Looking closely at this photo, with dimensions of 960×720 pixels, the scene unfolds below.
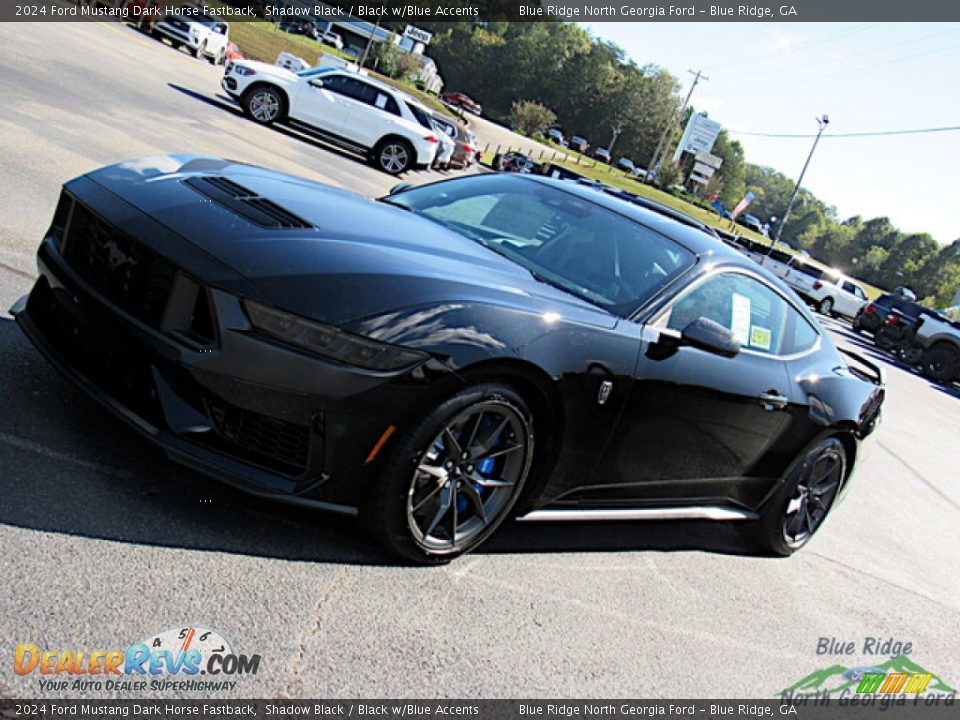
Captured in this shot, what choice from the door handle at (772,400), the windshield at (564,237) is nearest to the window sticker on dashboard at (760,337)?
the door handle at (772,400)

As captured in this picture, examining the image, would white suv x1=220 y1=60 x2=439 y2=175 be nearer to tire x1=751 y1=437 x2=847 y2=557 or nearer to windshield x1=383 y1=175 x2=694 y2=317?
windshield x1=383 y1=175 x2=694 y2=317

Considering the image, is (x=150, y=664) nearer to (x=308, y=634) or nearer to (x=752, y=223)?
(x=308, y=634)

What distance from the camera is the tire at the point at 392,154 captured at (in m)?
19.3

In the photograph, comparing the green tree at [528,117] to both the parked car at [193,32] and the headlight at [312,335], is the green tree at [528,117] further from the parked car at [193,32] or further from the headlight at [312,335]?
the headlight at [312,335]

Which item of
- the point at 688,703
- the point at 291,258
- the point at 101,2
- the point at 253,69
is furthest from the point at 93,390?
the point at 101,2

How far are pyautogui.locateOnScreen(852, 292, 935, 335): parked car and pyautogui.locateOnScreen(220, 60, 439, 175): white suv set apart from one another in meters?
15.1

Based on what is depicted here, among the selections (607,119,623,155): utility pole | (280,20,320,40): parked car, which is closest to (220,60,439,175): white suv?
(280,20,320,40): parked car

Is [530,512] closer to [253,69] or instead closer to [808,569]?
[808,569]

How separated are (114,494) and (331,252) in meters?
1.17

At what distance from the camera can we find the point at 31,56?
12.9 m

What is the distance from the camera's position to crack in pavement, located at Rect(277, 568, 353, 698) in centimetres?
248

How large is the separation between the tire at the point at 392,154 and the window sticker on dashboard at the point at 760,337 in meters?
15.7

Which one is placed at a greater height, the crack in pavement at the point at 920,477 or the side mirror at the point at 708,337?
the side mirror at the point at 708,337

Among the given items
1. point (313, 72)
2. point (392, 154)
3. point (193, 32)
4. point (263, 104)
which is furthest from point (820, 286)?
point (193, 32)
